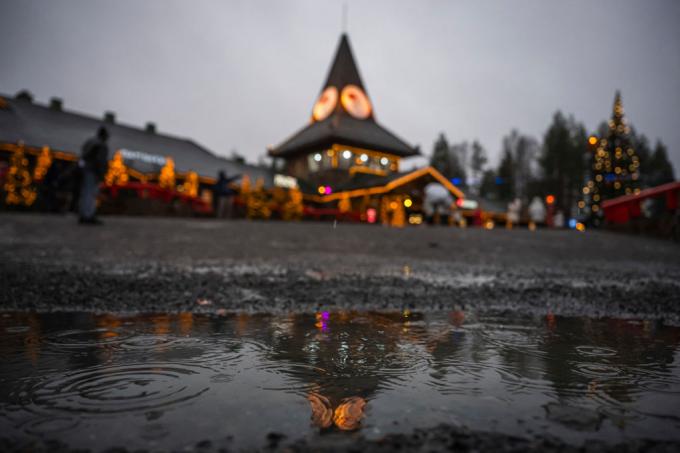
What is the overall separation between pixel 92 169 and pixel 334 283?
709 cm

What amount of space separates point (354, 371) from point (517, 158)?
78203 mm

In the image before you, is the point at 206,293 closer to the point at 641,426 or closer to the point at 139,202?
the point at 641,426

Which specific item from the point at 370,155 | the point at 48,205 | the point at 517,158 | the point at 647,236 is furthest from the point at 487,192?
the point at 48,205

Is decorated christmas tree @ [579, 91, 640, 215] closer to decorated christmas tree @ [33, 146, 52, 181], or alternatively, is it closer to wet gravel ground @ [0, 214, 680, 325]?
wet gravel ground @ [0, 214, 680, 325]

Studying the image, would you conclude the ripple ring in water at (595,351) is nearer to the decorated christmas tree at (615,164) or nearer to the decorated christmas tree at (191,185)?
the decorated christmas tree at (191,185)

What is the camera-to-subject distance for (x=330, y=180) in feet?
96.3

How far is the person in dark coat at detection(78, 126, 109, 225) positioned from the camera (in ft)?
26.8

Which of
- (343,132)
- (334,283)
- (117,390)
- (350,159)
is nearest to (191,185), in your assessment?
(343,132)

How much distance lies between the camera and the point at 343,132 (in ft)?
95.0

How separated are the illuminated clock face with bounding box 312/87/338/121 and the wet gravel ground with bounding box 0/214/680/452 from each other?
28299 mm

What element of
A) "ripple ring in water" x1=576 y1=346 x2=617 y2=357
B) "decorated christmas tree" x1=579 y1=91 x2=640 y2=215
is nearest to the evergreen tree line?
"decorated christmas tree" x1=579 y1=91 x2=640 y2=215

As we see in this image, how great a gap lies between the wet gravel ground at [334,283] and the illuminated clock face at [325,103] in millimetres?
28299

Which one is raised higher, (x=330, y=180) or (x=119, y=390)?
(x=330, y=180)

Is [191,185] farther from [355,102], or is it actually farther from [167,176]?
[355,102]
